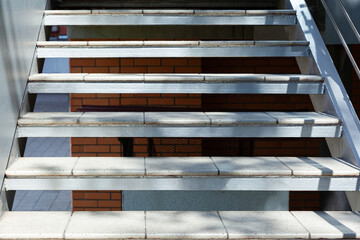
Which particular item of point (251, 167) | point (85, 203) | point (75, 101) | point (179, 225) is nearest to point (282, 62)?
point (75, 101)

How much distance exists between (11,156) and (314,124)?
1508mm

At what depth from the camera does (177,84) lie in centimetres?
284

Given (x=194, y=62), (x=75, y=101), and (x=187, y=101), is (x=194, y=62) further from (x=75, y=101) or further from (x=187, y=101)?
(x=75, y=101)

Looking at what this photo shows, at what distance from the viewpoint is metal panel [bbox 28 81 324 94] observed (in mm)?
2824

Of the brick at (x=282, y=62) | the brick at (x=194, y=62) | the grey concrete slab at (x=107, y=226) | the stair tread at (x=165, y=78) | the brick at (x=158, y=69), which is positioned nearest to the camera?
the grey concrete slab at (x=107, y=226)

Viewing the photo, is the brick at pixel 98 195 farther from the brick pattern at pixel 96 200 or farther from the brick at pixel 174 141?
the brick at pixel 174 141

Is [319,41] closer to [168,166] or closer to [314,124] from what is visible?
[314,124]

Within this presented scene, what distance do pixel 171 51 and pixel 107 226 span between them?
4.24 feet

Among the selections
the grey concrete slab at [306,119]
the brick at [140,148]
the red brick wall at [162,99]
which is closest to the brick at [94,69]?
the red brick wall at [162,99]

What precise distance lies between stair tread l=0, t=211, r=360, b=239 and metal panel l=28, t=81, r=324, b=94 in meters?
0.80

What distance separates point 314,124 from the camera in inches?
102

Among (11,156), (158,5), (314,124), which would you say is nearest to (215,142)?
(158,5)

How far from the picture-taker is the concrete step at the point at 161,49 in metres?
3.06

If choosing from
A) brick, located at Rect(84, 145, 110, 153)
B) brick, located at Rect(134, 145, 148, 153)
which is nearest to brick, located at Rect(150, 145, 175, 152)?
brick, located at Rect(134, 145, 148, 153)
